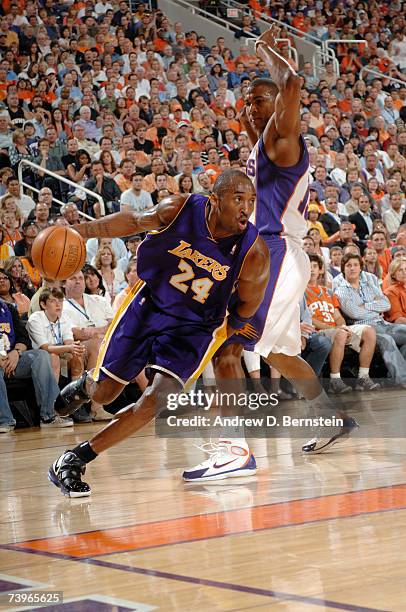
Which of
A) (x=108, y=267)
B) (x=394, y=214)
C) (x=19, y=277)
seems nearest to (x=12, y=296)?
(x=19, y=277)

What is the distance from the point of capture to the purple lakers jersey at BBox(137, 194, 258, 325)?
15.0 feet

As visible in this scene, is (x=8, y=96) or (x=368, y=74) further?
(x=368, y=74)

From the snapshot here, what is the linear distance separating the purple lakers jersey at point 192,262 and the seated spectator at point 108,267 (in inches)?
184

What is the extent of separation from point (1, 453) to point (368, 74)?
1393 cm

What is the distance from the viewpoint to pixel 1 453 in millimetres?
6441

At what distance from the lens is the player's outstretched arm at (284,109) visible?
5.01 m

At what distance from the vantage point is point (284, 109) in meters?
Result: 5.07

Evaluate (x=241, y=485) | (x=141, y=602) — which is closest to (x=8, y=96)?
(x=241, y=485)

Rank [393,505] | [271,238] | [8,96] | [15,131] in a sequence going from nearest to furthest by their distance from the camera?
1. [393,505]
2. [271,238]
3. [15,131]
4. [8,96]

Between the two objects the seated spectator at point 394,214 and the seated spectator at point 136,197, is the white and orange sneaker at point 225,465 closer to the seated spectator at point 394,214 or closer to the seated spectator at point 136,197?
the seated spectator at point 136,197

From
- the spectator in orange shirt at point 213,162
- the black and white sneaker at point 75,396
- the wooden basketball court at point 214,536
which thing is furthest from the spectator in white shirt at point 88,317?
the spectator in orange shirt at point 213,162

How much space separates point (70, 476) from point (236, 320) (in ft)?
3.56

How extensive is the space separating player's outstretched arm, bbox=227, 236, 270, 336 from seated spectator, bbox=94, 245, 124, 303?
467 cm

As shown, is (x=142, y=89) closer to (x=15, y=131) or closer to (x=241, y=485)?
(x=15, y=131)
